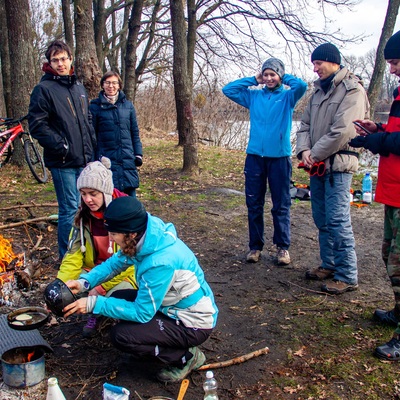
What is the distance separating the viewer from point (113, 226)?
8.63 ft

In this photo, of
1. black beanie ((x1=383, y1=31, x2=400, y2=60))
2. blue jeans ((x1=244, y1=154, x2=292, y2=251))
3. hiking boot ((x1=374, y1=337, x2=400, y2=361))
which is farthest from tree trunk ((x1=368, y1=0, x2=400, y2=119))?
hiking boot ((x1=374, y1=337, x2=400, y2=361))

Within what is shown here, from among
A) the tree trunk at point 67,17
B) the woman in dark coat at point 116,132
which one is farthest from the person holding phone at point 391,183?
the tree trunk at point 67,17

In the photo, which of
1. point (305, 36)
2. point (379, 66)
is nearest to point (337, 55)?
point (379, 66)

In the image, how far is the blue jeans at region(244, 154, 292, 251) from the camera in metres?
4.77

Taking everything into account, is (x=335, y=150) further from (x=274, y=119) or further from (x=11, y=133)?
(x=11, y=133)

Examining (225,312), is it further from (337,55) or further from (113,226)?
(337,55)

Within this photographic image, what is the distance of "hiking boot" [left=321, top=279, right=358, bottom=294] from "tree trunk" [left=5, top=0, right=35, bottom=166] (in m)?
7.15

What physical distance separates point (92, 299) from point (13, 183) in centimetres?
649

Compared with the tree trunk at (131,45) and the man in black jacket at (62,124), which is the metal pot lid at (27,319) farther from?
the tree trunk at (131,45)

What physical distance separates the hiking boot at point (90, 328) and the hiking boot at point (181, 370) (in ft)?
2.65

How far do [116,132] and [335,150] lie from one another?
101 inches

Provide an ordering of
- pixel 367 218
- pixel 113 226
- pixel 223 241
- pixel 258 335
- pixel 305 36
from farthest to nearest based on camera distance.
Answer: pixel 305 36, pixel 367 218, pixel 223 241, pixel 258 335, pixel 113 226

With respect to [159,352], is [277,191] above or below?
above

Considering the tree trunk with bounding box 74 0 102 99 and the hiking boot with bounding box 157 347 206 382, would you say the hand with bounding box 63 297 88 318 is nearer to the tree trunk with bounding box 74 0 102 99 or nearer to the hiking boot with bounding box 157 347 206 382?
the hiking boot with bounding box 157 347 206 382
